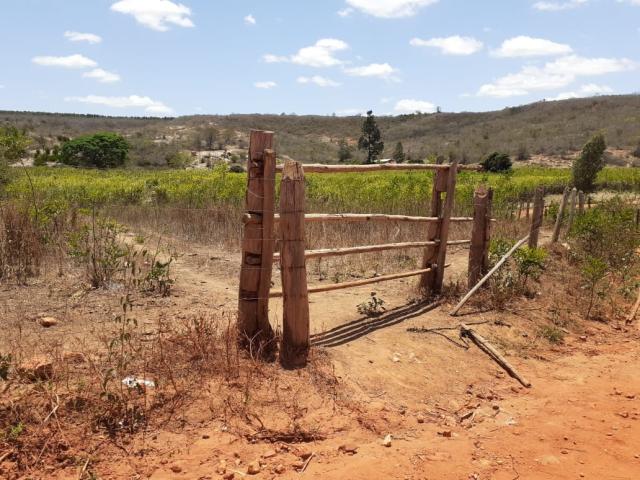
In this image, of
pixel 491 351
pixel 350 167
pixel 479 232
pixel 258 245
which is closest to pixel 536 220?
pixel 479 232

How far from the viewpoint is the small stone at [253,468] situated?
9.91ft

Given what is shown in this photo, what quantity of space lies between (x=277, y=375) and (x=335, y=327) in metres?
1.43

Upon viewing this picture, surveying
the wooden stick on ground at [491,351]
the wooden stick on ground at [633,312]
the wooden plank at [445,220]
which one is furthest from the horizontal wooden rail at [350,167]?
the wooden stick on ground at [633,312]

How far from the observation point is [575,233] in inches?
349

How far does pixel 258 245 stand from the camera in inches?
163

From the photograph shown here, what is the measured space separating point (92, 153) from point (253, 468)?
34.8 meters

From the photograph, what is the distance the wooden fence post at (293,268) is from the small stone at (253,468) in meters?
1.06

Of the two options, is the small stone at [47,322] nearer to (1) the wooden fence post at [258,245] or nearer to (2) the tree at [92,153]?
(1) the wooden fence post at [258,245]

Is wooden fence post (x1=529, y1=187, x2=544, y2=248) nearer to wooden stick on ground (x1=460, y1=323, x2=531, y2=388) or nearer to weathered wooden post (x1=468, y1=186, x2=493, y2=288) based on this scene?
weathered wooden post (x1=468, y1=186, x2=493, y2=288)

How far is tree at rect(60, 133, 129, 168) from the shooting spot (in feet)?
112

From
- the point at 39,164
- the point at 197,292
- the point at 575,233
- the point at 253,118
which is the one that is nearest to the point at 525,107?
the point at 253,118

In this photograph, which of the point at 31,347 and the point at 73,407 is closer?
the point at 73,407

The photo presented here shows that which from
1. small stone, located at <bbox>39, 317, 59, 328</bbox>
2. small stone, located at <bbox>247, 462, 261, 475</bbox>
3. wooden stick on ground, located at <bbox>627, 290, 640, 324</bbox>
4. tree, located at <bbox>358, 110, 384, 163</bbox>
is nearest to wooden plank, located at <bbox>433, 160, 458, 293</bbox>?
wooden stick on ground, located at <bbox>627, 290, 640, 324</bbox>

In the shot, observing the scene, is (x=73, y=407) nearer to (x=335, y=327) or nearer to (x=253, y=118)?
(x=335, y=327)
